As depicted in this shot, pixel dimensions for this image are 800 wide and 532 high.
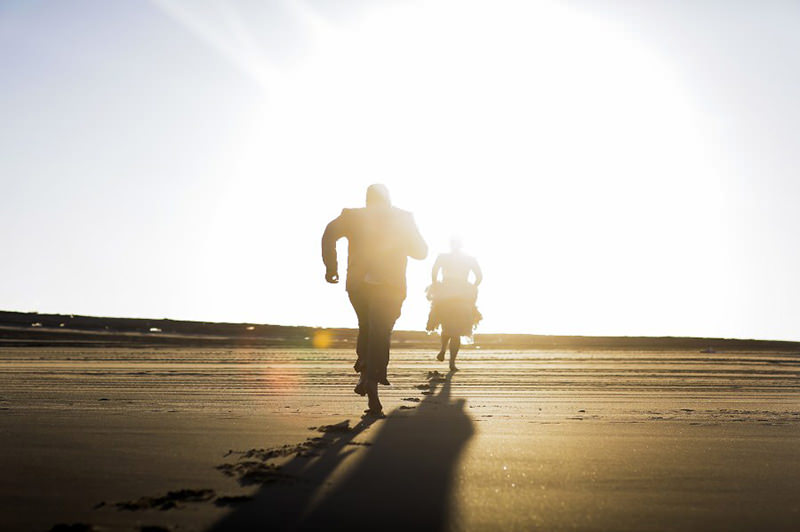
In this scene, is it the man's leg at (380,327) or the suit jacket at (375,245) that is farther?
the suit jacket at (375,245)

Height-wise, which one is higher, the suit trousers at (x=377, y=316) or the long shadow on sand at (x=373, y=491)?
the suit trousers at (x=377, y=316)

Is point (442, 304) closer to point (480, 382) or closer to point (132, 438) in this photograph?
point (480, 382)

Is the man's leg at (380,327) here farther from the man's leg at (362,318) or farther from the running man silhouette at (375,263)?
the man's leg at (362,318)

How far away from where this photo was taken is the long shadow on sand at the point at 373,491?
280cm

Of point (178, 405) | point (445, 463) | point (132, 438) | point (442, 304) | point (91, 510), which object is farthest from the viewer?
point (442, 304)

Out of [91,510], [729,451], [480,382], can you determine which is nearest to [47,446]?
[91,510]

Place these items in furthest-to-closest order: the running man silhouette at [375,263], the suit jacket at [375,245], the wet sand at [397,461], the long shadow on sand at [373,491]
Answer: the suit jacket at [375,245]
the running man silhouette at [375,263]
the wet sand at [397,461]
the long shadow on sand at [373,491]

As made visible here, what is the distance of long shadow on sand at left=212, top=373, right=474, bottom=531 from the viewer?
2799 millimetres

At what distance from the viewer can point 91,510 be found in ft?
9.64

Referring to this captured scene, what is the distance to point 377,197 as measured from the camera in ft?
24.8

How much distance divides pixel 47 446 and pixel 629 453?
9.30 feet

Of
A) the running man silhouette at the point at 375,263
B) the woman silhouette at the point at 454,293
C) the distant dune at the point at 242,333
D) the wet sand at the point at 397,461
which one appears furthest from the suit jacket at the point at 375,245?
the distant dune at the point at 242,333

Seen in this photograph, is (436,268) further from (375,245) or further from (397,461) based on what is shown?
(397,461)

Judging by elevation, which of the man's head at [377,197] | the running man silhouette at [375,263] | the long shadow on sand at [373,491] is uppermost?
the man's head at [377,197]
